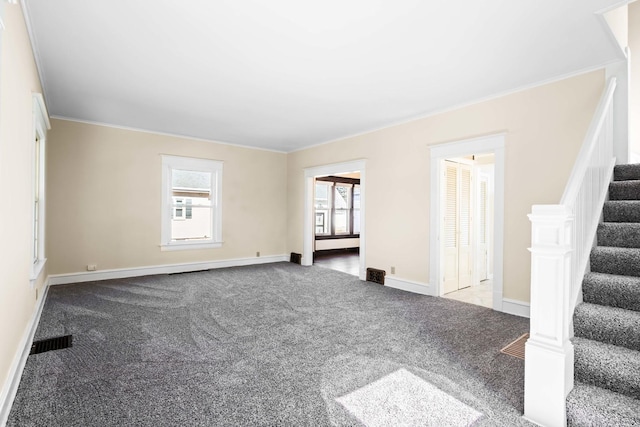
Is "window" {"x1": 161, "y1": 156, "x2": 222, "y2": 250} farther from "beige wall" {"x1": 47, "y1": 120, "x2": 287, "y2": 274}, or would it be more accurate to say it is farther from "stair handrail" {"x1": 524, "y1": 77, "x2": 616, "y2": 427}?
"stair handrail" {"x1": 524, "y1": 77, "x2": 616, "y2": 427}

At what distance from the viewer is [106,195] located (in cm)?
538

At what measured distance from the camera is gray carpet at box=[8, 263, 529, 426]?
192 centimetres

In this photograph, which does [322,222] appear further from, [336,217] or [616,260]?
[616,260]

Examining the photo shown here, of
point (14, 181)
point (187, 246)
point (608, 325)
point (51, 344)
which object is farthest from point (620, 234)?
point (187, 246)

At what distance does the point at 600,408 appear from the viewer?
65.9 inches

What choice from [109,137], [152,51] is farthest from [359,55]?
[109,137]

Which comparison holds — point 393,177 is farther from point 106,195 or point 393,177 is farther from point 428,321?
point 106,195

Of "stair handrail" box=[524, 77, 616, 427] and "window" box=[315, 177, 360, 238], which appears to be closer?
"stair handrail" box=[524, 77, 616, 427]

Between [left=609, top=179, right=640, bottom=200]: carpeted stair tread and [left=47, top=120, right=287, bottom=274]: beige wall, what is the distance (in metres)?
5.90

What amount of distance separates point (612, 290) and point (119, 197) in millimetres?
6435

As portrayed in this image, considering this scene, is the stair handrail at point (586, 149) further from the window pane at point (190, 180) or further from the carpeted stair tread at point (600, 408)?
the window pane at point (190, 180)

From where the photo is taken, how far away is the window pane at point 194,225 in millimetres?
6238

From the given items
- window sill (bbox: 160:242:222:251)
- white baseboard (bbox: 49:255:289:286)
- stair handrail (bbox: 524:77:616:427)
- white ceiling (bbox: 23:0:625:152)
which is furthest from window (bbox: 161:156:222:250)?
stair handrail (bbox: 524:77:616:427)

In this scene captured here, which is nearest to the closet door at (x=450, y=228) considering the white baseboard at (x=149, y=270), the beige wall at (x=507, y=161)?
the beige wall at (x=507, y=161)
